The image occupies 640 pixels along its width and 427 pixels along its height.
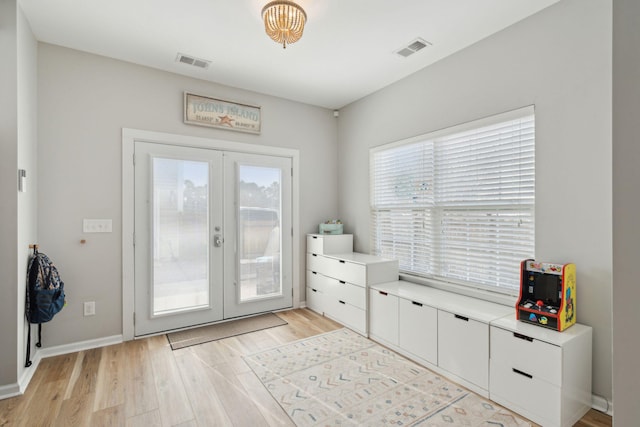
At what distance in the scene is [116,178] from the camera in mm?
3092

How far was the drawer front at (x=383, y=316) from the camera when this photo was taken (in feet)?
9.59

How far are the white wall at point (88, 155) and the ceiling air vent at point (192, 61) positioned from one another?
0.32 m

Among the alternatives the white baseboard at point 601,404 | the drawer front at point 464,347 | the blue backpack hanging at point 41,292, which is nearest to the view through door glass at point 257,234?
the blue backpack hanging at point 41,292

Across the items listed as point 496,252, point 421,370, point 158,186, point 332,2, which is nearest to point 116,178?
point 158,186

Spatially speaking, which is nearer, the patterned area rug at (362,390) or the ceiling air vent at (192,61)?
Answer: the patterned area rug at (362,390)

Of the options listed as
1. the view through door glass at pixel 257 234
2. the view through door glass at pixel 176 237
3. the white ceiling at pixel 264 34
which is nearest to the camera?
the white ceiling at pixel 264 34

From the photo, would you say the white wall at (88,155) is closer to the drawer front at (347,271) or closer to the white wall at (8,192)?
the white wall at (8,192)

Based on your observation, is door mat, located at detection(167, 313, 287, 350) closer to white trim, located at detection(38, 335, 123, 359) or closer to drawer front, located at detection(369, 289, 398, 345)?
white trim, located at detection(38, 335, 123, 359)

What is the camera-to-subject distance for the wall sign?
3.45 metres

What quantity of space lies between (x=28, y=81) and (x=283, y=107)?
8.01 ft

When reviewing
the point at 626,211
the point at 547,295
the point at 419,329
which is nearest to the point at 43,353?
the point at 419,329

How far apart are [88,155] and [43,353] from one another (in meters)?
1.78

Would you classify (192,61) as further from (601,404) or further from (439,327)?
(601,404)

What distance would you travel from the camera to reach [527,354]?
1.97m
